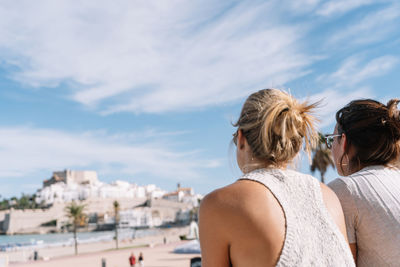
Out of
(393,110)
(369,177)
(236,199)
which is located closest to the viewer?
(236,199)

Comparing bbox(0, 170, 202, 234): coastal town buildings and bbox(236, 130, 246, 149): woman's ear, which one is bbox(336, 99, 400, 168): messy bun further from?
bbox(0, 170, 202, 234): coastal town buildings

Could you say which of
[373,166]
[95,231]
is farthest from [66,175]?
[373,166]

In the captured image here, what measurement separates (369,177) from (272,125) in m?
0.76

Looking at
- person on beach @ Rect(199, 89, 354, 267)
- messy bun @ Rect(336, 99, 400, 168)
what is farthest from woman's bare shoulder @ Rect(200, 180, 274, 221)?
messy bun @ Rect(336, 99, 400, 168)

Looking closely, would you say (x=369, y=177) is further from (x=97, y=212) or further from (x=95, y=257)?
(x=97, y=212)

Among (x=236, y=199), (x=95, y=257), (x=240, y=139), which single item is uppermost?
(x=240, y=139)

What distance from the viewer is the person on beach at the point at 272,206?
146 cm

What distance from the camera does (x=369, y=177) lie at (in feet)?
6.97

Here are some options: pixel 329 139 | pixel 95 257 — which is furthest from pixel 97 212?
pixel 329 139

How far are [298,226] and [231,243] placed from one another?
242mm

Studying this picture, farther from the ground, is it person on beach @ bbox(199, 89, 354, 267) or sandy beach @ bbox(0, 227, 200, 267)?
person on beach @ bbox(199, 89, 354, 267)

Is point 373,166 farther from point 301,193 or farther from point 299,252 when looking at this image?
point 299,252

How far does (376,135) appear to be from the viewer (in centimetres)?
225

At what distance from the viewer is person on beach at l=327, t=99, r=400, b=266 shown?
2.00 meters
